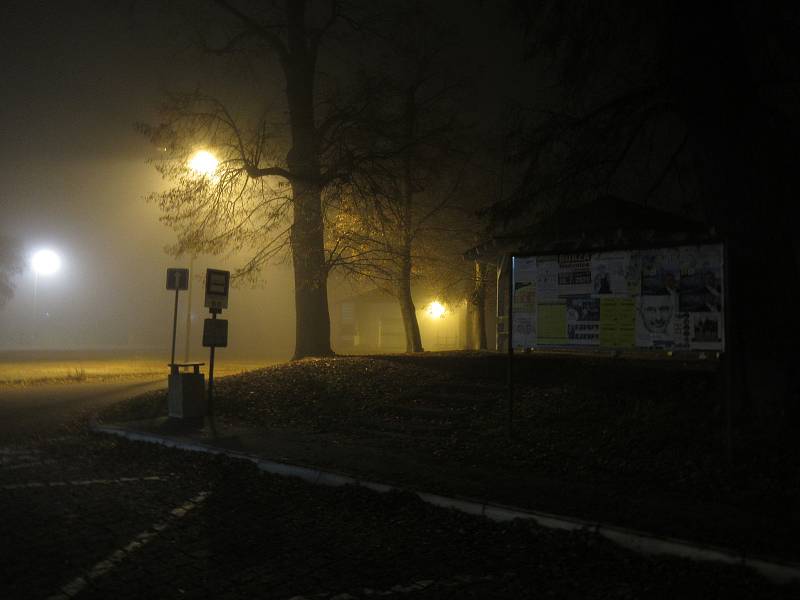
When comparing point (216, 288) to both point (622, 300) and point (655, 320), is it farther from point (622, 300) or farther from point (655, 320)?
point (655, 320)

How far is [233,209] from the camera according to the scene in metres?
18.5

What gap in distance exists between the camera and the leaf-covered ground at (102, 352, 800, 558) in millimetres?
6395

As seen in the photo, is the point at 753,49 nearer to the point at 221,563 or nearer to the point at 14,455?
the point at 221,563

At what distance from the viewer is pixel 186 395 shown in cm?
1200

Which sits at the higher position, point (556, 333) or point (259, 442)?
point (556, 333)

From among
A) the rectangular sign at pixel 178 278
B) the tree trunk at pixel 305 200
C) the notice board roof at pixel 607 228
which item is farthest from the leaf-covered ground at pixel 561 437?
the tree trunk at pixel 305 200

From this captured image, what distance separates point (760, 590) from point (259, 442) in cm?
690

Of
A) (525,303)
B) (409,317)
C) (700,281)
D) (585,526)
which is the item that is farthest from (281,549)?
(409,317)

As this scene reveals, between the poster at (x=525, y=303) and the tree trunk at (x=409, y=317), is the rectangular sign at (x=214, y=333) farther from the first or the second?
the tree trunk at (x=409, y=317)

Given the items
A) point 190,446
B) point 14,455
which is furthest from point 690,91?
point 14,455

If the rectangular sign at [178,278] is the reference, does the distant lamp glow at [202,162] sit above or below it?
above

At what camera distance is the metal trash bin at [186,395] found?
12.0 metres

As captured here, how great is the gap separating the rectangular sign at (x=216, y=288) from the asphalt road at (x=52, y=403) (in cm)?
340

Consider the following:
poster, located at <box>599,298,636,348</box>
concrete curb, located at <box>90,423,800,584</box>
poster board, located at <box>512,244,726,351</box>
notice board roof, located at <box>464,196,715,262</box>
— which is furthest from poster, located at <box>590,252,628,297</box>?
concrete curb, located at <box>90,423,800,584</box>
